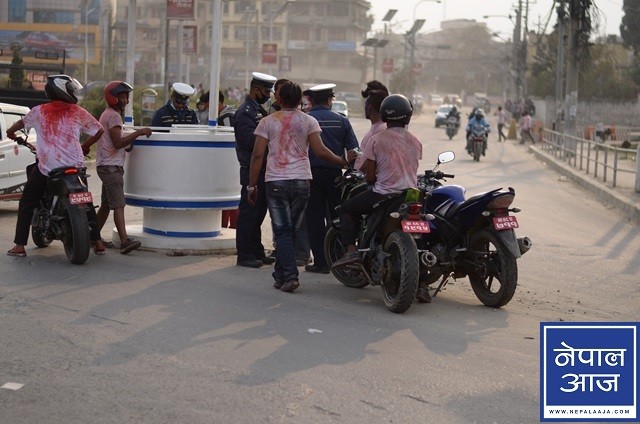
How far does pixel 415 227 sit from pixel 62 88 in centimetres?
410

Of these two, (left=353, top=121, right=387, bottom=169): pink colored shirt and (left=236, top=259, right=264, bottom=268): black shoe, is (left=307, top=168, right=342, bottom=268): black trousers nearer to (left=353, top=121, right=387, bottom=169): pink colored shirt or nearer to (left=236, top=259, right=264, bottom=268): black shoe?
(left=236, top=259, right=264, bottom=268): black shoe

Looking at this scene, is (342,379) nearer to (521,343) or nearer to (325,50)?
(521,343)

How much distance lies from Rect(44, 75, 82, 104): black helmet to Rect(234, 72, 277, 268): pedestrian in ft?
5.25

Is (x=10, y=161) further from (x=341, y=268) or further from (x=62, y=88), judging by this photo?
(x=341, y=268)

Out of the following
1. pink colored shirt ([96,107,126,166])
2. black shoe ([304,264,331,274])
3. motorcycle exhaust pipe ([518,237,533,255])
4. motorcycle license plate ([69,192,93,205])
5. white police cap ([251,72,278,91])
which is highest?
white police cap ([251,72,278,91])

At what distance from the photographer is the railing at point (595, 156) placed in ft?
77.5

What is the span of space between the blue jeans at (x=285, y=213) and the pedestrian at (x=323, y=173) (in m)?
0.91

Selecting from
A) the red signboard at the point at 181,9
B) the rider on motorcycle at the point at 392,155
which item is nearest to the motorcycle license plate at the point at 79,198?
the rider on motorcycle at the point at 392,155

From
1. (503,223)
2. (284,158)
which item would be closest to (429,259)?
(503,223)

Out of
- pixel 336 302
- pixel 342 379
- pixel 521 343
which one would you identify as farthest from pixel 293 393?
pixel 336 302

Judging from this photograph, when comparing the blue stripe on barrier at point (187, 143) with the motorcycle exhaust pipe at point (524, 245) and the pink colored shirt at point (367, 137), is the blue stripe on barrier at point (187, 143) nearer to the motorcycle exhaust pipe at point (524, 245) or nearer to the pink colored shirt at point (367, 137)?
the pink colored shirt at point (367, 137)

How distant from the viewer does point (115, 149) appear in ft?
38.0

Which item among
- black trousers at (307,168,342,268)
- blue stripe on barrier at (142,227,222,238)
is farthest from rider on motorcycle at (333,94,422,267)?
blue stripe on barrier at (142,227,222,238)

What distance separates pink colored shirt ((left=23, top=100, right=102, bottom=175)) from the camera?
1098 cm
